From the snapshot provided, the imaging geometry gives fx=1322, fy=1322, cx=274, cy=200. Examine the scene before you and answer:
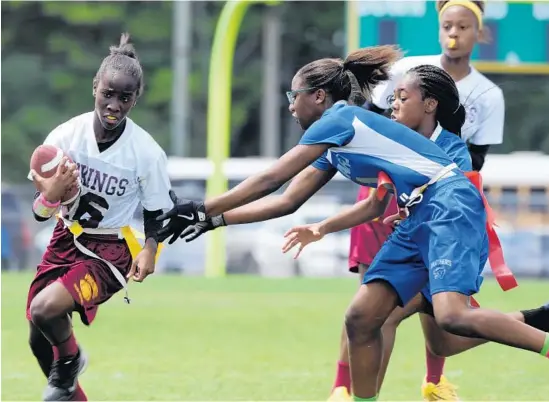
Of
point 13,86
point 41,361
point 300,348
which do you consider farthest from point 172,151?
point 41,361

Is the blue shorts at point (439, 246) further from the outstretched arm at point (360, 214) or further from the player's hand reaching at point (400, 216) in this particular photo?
the outstretched arm at point (360, 214)

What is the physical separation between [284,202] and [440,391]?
1.71 m

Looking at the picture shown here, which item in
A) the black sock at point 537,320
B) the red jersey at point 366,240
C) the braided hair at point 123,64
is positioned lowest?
the black sock at point 537,320

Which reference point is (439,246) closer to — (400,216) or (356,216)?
(400,216)

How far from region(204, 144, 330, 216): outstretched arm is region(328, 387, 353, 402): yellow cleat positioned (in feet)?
4.79

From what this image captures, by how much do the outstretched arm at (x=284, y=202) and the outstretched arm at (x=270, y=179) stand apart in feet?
0.28

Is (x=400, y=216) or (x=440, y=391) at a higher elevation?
(x=400, y=216)

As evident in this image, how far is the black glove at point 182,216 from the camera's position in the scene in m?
5.95

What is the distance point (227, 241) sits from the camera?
20.9 metres

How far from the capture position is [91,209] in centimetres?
691

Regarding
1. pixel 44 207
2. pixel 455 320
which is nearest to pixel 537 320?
pixel 455 320

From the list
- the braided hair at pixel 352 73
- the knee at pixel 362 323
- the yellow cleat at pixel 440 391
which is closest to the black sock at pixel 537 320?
the yellow cleat at pixel 440 391

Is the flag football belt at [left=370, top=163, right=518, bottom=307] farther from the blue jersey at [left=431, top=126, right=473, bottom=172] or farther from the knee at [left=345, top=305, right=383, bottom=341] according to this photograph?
the knee at [left=345, top=305, right=383, bottom=341]

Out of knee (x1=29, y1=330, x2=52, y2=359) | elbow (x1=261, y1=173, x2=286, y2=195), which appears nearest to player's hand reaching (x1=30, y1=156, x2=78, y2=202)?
knee (x1=29, y1=330, x2=52, y2=359)
